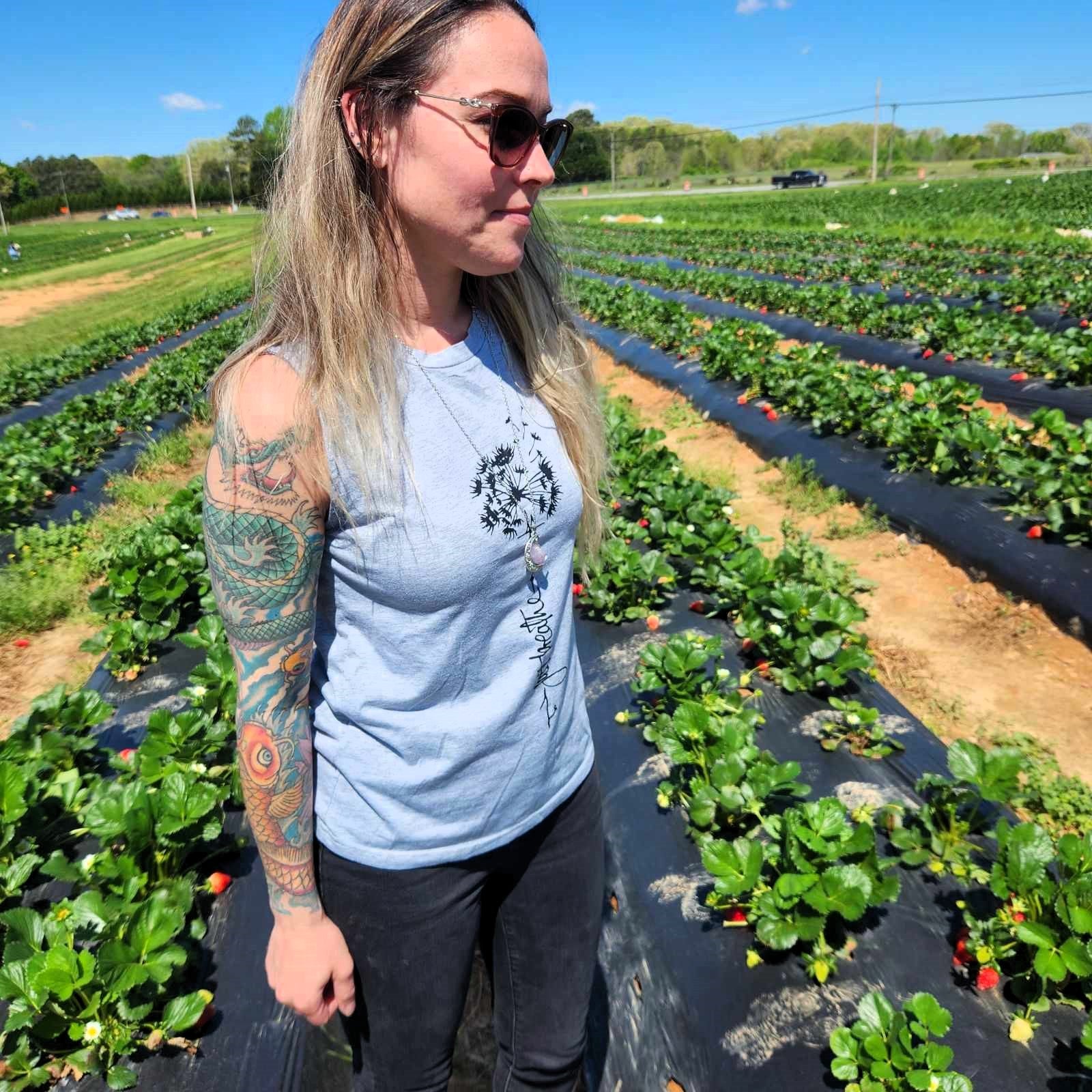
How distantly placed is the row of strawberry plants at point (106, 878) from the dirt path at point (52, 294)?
82.0 ft

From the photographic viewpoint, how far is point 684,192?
65.6 m

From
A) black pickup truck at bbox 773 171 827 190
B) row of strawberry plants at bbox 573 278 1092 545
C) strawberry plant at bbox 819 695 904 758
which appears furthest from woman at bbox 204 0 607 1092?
black pickup truck at bbox 773 171 827 190

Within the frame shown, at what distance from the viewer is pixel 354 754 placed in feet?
4.21

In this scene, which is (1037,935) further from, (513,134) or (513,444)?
(513,134)

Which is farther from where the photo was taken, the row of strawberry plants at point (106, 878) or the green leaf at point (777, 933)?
the green leaf at point (777, 933)

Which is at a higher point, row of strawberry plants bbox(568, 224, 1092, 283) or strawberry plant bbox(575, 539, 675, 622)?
row of strawberry plants bbox(568, 224, 1092, 283)

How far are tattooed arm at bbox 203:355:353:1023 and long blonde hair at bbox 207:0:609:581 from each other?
0.03m

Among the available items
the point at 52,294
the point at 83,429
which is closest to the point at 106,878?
the point at 83,429

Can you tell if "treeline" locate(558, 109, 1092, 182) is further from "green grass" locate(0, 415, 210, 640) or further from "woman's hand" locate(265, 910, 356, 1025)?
"woman's hand" locate(265, 910, 356, 1025)

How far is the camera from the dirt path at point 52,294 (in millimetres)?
25300

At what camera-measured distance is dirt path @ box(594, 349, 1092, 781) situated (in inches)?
153

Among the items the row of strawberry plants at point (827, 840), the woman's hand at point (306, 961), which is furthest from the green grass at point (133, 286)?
the woman's hand at point (306, 961)

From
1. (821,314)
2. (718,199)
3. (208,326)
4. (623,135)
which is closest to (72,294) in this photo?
(208,326)

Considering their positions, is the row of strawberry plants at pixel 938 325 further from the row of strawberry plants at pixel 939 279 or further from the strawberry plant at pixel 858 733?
the strawberry plant at pixel 858 733
